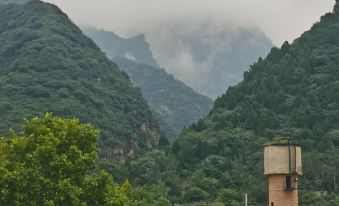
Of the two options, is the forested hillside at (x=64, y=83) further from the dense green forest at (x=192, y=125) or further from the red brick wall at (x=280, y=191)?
the red brick wall at (x=280, y=191)

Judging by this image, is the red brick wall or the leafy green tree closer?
the red brick wall

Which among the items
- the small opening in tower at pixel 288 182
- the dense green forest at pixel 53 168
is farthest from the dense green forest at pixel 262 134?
the small opening in tower at pixel 288 182

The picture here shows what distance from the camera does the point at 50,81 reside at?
414ft

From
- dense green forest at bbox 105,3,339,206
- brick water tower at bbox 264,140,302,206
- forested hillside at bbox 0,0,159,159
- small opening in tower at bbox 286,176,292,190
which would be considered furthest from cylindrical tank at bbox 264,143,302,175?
forested hillside at bbox 0,0,159,159

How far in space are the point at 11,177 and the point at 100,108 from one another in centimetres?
9639

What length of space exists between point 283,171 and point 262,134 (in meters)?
78.5

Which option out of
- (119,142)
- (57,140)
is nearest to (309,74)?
(119,142)

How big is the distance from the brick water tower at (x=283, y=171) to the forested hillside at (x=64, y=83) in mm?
79053

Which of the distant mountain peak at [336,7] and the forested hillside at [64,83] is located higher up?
the distant mountain peak at [336,7]

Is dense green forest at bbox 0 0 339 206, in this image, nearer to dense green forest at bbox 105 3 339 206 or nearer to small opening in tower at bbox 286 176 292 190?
dense green forest at bbox 105 3 339 206

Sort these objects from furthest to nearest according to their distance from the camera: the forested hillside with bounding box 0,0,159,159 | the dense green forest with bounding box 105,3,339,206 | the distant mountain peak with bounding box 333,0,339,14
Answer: the distant mountain peak with bounding box 333,0,339,14
the forested hillside with bounding box 0,0,159,159
the dense green forest with bounding box 105,3,339,206

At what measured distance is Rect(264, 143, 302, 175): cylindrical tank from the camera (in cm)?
2788

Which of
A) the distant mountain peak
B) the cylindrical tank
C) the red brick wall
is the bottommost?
the red brick wall

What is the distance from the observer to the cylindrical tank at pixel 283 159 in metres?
27.9
